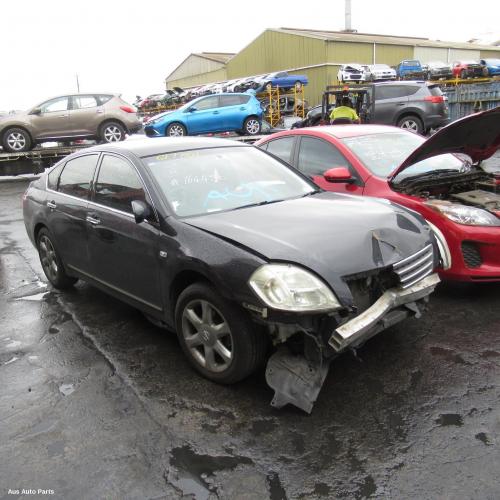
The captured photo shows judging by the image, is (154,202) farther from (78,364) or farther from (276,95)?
(276,95)

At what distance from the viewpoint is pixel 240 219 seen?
10.7ft

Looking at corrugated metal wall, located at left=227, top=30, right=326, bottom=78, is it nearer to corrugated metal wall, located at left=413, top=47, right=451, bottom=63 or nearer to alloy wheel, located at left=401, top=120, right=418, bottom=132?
corrugated metal wall, located at left=413, top=47, right=451, bottom=63

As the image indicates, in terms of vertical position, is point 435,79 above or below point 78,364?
above

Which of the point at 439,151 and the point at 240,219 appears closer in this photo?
the point at 240,219

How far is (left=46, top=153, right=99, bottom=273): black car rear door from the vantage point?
4.34 m

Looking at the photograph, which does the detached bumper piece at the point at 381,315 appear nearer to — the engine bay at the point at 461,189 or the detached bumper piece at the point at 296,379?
the detached bumper piece at the point at 296,379

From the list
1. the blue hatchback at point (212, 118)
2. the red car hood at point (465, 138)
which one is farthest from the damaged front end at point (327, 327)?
the blue hatchback at point (212, 118)

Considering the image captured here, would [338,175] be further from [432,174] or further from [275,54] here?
[275,54]

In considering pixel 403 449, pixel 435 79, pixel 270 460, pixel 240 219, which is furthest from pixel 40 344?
pixel 435 79

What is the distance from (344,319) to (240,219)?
0.98 meters

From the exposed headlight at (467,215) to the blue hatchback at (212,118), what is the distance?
12695 millimetres

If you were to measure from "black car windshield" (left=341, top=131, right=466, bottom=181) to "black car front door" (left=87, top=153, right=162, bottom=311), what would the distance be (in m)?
2.45

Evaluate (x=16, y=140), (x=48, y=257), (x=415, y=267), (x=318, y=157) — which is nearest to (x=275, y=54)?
(x=16, y=140)

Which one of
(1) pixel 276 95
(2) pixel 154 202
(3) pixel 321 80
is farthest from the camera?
(3) pixel 321 80
